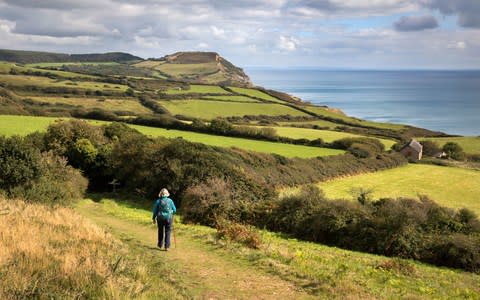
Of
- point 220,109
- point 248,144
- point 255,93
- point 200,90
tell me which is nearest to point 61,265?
point 248,144

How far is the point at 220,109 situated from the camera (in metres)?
95.0

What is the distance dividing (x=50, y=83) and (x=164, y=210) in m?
98.0

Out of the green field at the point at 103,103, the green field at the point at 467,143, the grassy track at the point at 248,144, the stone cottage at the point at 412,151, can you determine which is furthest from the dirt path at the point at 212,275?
the green field at the point at 467,143

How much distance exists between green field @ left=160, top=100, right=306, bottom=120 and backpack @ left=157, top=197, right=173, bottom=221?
73464 millimetres

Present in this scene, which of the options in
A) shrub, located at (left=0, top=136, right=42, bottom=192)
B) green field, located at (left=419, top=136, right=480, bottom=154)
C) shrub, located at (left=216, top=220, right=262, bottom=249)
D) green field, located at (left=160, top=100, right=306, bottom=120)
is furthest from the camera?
green field, located at (left=160, top=100, right=306, bottom=120)

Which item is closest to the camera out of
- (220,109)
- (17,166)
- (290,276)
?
(290,276)

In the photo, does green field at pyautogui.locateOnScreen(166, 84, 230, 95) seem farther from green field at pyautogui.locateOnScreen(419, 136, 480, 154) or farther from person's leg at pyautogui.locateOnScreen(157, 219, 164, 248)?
person's leg at pyautogui.locateOnScreen(157, 219, 164, 248)

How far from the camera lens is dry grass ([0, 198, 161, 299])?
7070 millimetres

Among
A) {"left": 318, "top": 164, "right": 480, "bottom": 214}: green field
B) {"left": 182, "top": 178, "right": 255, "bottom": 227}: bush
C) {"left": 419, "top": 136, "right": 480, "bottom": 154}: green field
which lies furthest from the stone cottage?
{"left": 182, "top": 178, "right": 255, "bottom": 227}: bush

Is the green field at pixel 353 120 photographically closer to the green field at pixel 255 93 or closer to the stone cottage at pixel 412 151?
the green field at pixel 255 93

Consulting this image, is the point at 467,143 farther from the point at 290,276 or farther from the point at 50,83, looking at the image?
the point at 50,83

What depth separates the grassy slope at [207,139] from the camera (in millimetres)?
52375

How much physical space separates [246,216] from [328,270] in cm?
1307

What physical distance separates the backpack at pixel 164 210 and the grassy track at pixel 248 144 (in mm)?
42725
